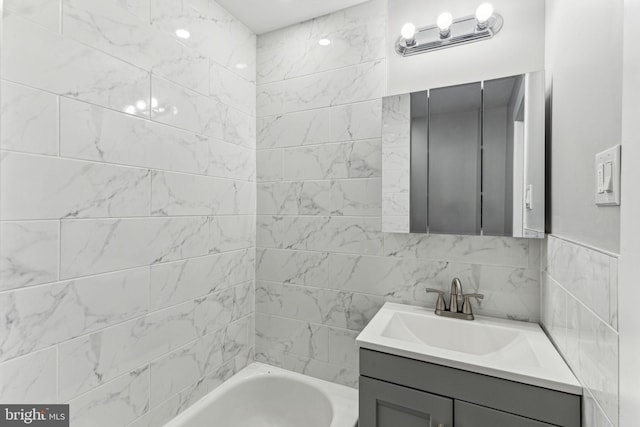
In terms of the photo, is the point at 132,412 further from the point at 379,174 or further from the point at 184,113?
the point at 379,174

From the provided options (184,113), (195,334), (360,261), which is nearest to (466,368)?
(360,261)

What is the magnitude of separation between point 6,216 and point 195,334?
98cm

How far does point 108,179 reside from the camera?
1.26 metres

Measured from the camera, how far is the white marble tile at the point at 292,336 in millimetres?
1916

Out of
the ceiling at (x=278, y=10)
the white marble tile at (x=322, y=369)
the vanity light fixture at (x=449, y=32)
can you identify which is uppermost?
the ceiling at (x=278, y=10)

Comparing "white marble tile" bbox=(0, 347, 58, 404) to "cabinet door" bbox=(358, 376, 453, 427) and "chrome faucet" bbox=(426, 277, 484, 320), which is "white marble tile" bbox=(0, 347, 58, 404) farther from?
"chrome faucet" bbox=(426, 277, 484, 320)

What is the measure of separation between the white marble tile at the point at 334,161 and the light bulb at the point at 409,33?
20.2 inches

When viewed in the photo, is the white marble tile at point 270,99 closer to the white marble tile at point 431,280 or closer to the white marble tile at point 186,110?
the white marble tile at point 186,110

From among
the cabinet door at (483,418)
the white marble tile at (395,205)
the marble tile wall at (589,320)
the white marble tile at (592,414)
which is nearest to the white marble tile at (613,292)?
the marble tile wall at (589,320)

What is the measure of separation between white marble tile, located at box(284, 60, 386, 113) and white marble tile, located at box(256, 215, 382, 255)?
2.27 feet

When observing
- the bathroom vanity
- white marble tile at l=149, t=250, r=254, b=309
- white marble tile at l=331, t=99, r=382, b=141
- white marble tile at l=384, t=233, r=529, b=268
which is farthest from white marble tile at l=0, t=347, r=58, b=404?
white marble tile at l=331, t=99, r=382, b=141

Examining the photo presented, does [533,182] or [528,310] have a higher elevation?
[533,182]

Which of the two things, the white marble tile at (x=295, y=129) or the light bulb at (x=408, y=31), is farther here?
the white marble tile at (x=295, y=129)

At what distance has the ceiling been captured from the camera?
178 cm
